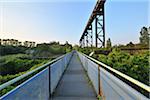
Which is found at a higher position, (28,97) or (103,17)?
(103,17)

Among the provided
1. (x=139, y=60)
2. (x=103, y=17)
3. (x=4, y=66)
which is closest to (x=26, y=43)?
Result: (x=4, y=66)

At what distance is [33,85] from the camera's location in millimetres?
4758

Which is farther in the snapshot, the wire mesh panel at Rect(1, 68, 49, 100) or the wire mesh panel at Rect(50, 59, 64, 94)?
the wire mesh panel at Rect(50, 59, 64, 94)

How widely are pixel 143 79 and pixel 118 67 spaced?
1072 millimetres

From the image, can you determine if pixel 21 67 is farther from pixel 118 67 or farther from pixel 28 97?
pixel 28 97

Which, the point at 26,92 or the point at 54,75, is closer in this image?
the point at 26,92

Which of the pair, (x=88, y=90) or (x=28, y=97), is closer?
(x=28, y=97)

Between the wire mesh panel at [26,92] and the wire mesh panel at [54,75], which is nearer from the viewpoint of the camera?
the wire mesh panel at [26,92]

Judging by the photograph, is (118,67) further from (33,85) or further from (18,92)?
(18,92)

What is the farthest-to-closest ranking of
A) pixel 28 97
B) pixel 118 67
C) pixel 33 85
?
pixel 118 67, pixel 33 85, pixel 28 97

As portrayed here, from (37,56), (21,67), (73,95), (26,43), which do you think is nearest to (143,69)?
(73,95)

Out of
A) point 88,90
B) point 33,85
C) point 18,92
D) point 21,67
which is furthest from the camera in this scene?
point 21,67

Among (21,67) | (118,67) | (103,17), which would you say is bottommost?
(21,67)

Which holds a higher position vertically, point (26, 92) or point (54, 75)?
point (26, 92)
